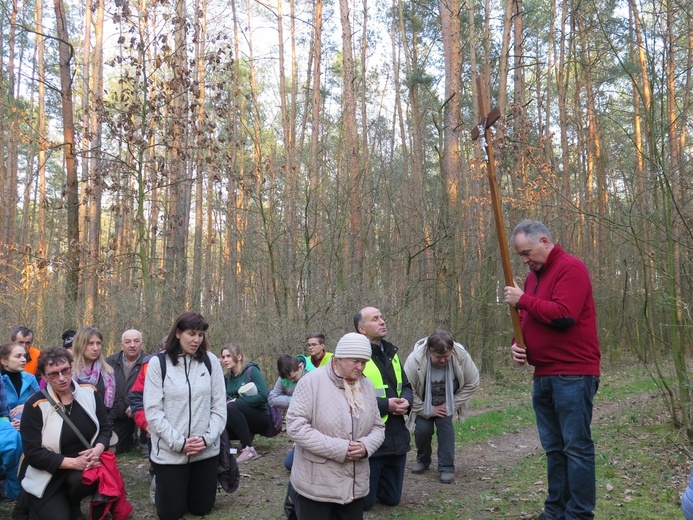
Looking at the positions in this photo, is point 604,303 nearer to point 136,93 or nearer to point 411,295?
point 411,295

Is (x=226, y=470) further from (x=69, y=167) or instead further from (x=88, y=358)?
(x=69, y=167)

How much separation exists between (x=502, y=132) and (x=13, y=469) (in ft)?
41.4

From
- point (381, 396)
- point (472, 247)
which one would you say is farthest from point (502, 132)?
point (381, 396)

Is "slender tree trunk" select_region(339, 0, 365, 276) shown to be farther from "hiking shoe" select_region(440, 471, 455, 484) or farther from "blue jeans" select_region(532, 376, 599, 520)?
"blue jeans" select_region(532, 376, 599, 520)

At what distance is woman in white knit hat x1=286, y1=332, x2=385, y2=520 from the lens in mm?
3891

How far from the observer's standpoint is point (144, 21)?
1094 centimetres

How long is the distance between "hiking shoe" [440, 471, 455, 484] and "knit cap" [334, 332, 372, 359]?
2932 mm

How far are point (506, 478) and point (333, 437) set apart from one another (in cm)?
331

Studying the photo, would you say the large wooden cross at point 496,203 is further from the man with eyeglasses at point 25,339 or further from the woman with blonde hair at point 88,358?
the man with eyeglasses at point 25,339

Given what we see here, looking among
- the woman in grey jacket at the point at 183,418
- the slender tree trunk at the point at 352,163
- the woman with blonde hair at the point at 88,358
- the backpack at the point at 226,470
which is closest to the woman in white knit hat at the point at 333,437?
the woman in grey jacket at the point at 183,418

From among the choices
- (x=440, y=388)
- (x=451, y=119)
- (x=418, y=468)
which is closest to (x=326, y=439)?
(x=440, y=388)

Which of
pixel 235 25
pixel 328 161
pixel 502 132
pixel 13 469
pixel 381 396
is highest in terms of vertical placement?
pixel 235 25

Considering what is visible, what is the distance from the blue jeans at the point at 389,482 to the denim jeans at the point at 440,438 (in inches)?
36.7

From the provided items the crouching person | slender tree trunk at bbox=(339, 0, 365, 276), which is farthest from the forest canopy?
the crouching person
